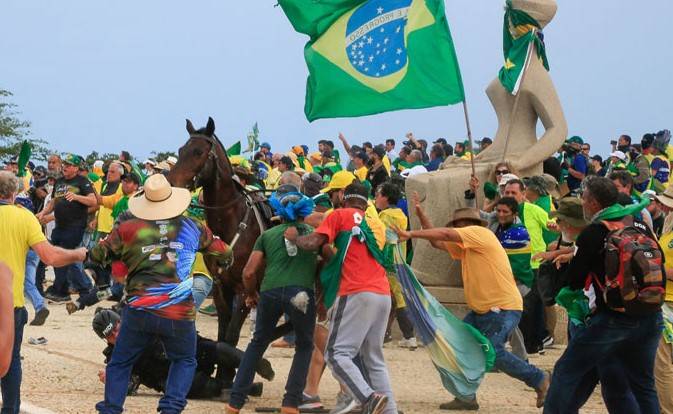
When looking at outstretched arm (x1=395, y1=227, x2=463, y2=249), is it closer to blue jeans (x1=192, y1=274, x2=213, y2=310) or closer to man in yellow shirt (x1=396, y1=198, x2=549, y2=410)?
man in yellow shirt (x1=396, y1=198, x2=549, y2=410)

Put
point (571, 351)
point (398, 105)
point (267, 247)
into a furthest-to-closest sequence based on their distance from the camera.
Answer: point (398, 105)
point (267, 247)
point (571, 351)

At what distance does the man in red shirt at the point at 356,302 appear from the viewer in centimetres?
945

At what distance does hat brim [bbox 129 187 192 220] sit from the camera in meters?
8.95

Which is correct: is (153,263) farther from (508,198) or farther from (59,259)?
(508,198)

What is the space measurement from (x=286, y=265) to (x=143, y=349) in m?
1.49

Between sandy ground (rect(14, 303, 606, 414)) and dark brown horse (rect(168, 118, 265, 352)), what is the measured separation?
36.7 inches

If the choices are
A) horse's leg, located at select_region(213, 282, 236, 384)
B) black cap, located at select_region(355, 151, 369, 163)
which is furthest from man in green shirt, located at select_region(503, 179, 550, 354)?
black cap, located at select_region(355, 151, 369, 163)

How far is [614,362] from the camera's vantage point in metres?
8.56

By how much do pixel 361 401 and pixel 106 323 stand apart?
274cm

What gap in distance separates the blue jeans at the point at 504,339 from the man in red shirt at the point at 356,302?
4.55 ft

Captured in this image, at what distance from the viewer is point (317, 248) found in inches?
377

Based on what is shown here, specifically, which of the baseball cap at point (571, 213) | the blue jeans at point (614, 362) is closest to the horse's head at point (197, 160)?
the baseball cap at point (571, 213)

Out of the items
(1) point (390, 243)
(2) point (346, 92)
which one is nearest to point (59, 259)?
(1) point (390, 243)

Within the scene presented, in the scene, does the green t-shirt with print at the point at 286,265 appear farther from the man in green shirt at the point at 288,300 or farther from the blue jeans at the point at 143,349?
the blue jeans at the point at 143,349
